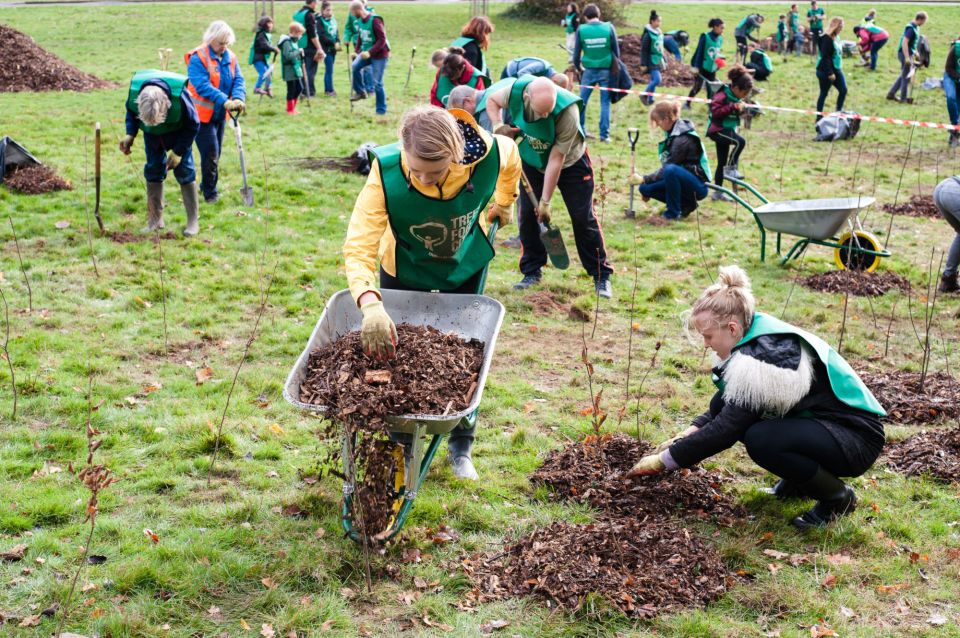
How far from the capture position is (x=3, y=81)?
14.1 m

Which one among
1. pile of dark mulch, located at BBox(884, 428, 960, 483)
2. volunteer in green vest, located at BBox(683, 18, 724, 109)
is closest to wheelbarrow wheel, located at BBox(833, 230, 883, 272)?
pile of dark mulch, located at BBox(884, 428, 960, 483)

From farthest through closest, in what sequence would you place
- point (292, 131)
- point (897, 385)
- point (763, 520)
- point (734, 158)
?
1. point (292, 131)
2. point (734, 158)
3. point (897, 385)
4. point (763, 520)

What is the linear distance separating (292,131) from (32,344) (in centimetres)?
703

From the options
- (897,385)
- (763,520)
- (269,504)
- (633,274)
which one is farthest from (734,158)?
(269,504)

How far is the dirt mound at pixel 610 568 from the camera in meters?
3.38

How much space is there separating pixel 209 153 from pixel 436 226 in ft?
17.6

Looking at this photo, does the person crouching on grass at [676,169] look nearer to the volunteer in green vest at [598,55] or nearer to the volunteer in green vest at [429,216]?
the volunteer in green vest at [598,55]

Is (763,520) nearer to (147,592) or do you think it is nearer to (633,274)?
(147,592)

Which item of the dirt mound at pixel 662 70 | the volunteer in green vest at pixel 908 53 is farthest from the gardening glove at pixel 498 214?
the volunteer in green vest at pixel 908 53

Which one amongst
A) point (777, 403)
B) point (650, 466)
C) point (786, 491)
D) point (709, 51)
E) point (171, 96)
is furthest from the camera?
point (709, 51)

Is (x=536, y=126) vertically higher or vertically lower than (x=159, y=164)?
higher

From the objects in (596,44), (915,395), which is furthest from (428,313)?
(596,44)

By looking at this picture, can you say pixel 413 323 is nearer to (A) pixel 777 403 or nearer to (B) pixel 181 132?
(A) pixel 777 403

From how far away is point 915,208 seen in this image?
980 centimetres
